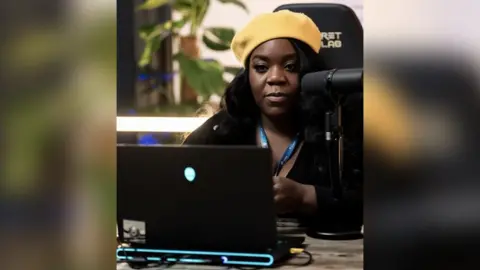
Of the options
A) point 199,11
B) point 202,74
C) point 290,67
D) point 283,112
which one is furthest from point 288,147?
point 199,11

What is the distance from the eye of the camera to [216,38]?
221 cm

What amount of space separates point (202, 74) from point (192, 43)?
27cm

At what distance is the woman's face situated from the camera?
140 cm

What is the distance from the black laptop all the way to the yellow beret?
1.59 ft

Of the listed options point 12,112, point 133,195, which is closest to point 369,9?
point 12,112

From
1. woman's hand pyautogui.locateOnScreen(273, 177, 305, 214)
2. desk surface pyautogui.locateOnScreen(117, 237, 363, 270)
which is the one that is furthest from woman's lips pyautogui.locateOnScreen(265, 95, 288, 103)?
desk surface pyautogui.locateOnScreen(117, 237, 363, 270)

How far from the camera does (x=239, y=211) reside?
40.2 inches

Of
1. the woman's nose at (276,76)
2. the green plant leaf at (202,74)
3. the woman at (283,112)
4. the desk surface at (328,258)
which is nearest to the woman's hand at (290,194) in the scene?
the woman at (283,112)

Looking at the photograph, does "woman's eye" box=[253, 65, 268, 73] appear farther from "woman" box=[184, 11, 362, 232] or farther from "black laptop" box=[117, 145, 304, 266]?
"black laptop" box=[117, 145, 304, 266]

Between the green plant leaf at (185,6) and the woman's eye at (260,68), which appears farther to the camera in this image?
the green plant leaf at (185,6)

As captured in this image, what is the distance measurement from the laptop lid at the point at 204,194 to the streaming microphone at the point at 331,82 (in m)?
0.17

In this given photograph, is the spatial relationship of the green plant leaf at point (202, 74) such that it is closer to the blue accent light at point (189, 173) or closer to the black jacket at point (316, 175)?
the black jacket at point (316, 175)

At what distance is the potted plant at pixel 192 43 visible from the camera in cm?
Answer: 213

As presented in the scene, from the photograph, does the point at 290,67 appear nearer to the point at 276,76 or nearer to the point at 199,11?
the point at 276,76
